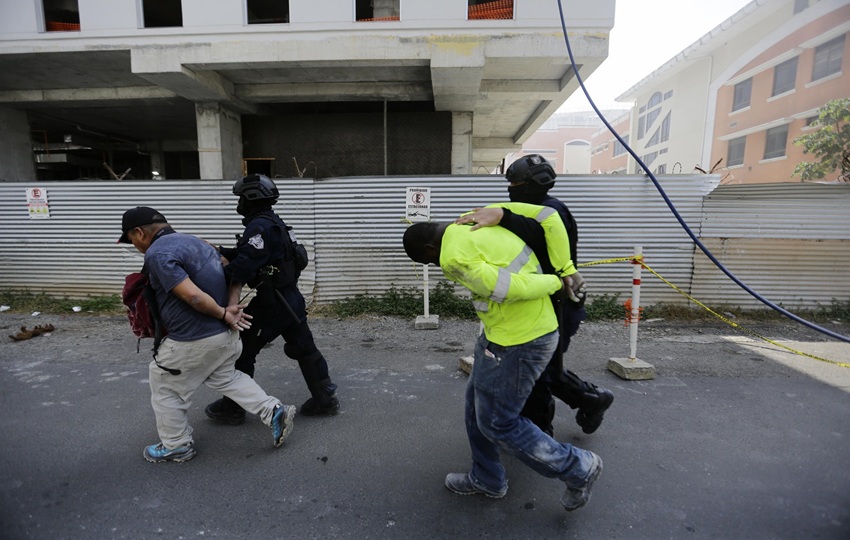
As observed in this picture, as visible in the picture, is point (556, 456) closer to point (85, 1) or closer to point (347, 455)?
point (347, 455)

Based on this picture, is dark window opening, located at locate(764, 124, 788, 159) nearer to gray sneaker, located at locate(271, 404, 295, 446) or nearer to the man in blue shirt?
gray sneaker, located at locate(271, 404, 295, 446)

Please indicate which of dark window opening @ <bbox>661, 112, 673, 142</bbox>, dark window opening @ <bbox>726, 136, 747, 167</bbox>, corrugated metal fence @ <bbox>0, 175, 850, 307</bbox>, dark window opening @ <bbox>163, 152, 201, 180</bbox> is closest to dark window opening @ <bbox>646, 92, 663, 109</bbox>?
dark window opening @ <bbox>661, 112, 673, 142</bbox>

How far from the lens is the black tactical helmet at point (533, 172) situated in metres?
2.71

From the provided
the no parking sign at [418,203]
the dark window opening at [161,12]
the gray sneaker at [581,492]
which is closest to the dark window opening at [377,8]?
the dark window opening at [161,12]

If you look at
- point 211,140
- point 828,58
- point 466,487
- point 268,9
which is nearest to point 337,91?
point 211,140

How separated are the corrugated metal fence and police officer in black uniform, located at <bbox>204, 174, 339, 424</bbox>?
11.7ft

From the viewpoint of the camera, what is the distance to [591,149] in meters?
58.0

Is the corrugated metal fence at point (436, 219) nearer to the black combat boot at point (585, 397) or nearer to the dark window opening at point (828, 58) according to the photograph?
the black combat boot at point (585, 397)

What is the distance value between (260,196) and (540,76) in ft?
27.4

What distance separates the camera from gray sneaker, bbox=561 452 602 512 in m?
2.18

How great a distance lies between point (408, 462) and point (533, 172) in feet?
6.64

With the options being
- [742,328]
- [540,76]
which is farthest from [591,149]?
[742,328]

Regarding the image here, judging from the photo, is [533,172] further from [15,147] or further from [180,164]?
[180,164]

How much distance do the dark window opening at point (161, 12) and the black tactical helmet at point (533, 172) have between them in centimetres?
1128
